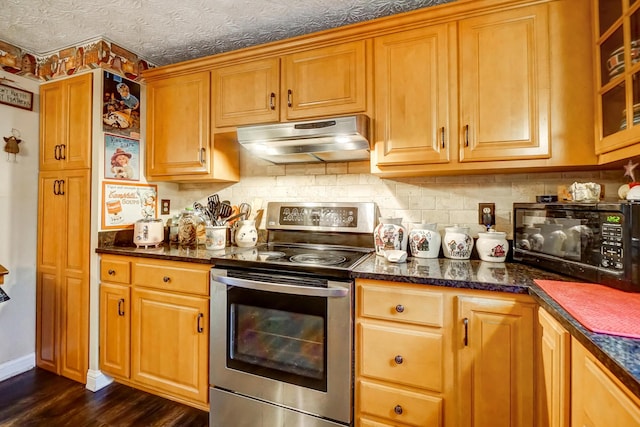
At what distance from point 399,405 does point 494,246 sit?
901mm

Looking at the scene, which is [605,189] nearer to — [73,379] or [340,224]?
[340,224]

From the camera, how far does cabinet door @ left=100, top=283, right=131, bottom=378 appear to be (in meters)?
2.00

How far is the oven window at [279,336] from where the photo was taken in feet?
4.87

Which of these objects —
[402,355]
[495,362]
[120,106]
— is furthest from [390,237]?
[120,106]

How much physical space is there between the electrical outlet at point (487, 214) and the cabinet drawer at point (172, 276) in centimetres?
156

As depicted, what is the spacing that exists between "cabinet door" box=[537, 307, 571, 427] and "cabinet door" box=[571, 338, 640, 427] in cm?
3

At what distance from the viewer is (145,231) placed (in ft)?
7.02

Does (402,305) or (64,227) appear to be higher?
(64,227)

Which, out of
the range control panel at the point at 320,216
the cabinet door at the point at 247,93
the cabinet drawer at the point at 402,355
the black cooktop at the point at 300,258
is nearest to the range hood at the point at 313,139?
the cabinet door at the point at 247,93

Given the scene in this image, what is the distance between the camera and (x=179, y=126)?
219cm

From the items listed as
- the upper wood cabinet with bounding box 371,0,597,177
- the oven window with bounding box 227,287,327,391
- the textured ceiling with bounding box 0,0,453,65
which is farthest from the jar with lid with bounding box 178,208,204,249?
the upper wood cabinet with bounding box 371,0,597,177

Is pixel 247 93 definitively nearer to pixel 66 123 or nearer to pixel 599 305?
pixel 66 123

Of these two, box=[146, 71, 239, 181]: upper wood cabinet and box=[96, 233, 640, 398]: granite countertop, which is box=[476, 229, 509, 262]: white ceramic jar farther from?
box=[146, 71, 239, 181]: upper wood cabinet

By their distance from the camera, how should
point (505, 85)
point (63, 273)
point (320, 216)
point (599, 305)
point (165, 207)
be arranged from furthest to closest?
1. point (165, 207)
2. point (63, 273)
3. point (320, 216)
4. point (505, 85)
5. point (599, 305)
